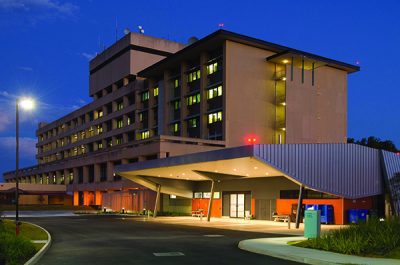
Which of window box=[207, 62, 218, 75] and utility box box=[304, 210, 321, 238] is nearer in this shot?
utility box box=[304, 210, 321, 238]

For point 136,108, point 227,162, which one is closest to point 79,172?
point 136,108

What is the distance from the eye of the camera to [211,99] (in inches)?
2665

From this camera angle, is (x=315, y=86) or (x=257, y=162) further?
(x=315, y=86)

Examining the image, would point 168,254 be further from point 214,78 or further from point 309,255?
point 214,78

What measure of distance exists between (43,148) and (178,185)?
98.5 meters

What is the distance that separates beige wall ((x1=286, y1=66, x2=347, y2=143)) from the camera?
66688 mm

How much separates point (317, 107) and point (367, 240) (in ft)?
174

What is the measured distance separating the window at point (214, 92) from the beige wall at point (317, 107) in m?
8.75

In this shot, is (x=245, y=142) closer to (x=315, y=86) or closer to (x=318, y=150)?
(x=315, y=86)

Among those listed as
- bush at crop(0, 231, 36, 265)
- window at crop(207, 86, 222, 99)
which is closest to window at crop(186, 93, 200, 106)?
window at crop(207, 86, 222, 99)

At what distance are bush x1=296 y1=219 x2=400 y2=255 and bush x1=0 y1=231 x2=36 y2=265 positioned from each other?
1065 cm

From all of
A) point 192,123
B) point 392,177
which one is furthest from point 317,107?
point 392,177

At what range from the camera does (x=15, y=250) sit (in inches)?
682

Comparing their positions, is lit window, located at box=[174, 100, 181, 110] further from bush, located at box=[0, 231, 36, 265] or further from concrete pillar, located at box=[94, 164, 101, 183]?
bush, located at box=[0, 231, 36, 265]
